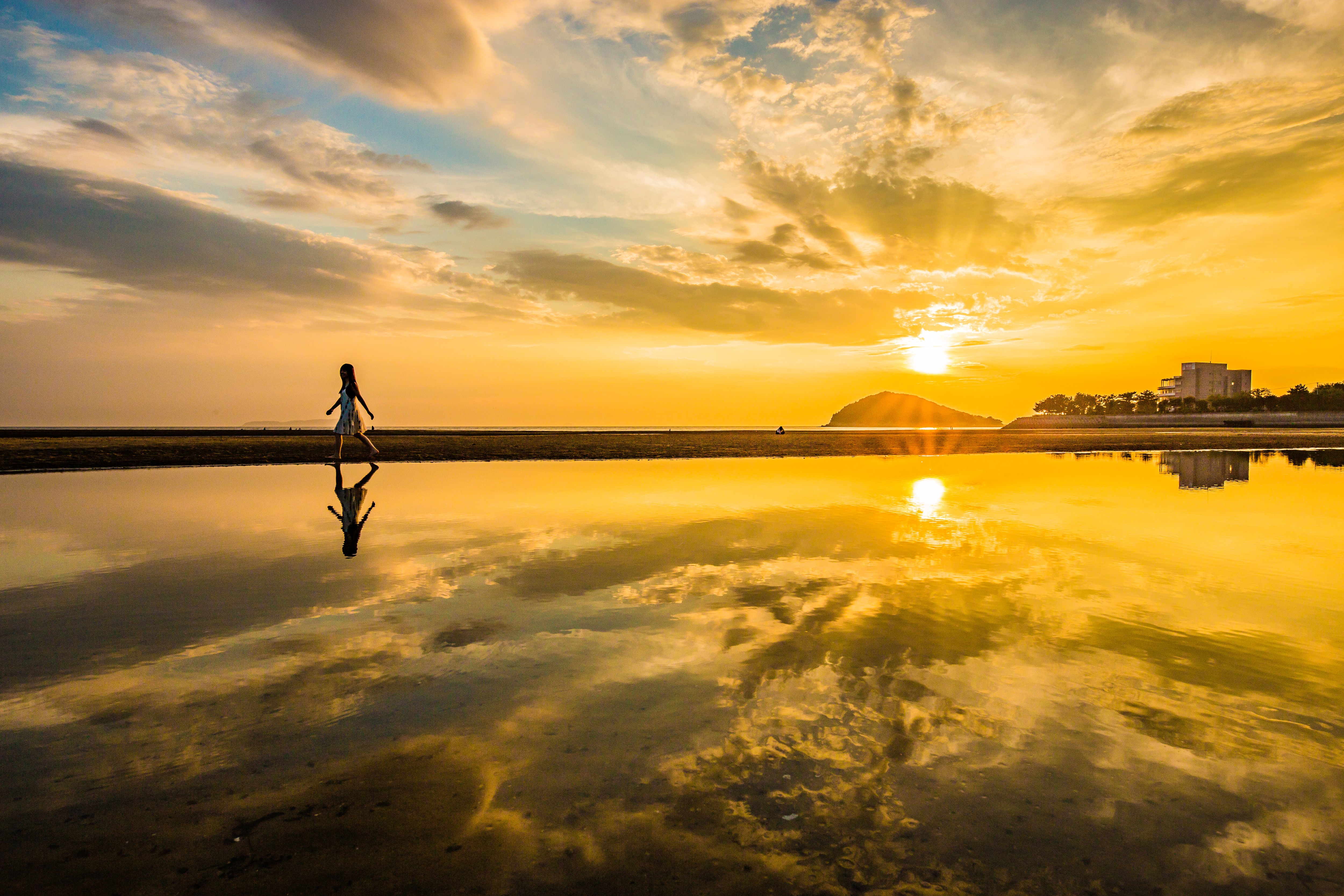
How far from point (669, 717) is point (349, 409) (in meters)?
22.8

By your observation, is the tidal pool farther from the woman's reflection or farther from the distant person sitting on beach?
the distant person sitting on beach

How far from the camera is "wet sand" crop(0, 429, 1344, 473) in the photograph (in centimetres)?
2772

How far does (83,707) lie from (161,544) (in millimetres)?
6831

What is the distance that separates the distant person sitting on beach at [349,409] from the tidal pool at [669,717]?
39.8 ft

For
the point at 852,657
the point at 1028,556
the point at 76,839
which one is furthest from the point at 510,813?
the point at 1028,556

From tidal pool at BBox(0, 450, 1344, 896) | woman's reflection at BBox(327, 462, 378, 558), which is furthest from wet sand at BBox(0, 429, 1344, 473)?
tidal pool at BBox(0, 450, 1344, 896)

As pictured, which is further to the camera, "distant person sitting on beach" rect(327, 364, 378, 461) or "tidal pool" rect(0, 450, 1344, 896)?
"distant person sitting on beach" rect(327, 364, 378, 461)

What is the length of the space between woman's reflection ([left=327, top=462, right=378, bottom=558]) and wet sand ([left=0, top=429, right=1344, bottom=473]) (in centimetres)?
1024

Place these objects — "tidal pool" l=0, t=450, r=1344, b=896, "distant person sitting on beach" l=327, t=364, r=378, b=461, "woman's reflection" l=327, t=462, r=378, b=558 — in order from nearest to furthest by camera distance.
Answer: "tidal pool" l=0, t=450, r=1344, b=896
"woman's reflection" l=327, t=462, r=378, b=558
"distant person sitting on beach" l=327, t=364, r=378, b=461

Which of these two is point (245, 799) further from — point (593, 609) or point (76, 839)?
point (593, 609)

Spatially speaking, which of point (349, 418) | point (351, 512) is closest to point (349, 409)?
point (349, 418)

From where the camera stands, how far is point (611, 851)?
2.96 meters

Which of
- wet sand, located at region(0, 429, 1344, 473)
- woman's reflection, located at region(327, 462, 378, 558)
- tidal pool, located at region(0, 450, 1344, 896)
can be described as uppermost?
wet sand, located at region(0, 429, 1344, 473)

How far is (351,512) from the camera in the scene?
13484 mm
